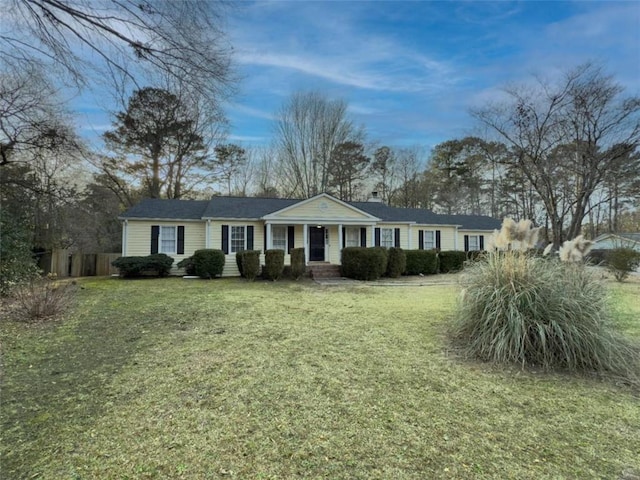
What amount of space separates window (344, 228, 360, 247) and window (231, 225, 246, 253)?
5165mm

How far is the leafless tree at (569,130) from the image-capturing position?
55.0ft

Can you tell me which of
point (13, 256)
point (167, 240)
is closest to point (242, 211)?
point (167, 240)

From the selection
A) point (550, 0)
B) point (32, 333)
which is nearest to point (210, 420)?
point (32, 333)

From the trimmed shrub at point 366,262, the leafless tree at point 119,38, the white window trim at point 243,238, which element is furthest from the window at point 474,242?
the leafless tree at point 119,38

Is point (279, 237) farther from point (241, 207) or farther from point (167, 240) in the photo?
point (167, 240)

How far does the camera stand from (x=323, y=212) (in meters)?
15.1

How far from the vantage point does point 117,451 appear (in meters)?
2.00

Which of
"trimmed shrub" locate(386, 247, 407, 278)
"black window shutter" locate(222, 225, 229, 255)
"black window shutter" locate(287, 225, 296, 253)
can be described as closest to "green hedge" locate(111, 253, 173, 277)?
"black window shutter" locate(222, 225, 229, 255)

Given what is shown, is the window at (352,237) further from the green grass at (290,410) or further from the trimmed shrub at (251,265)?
the green grass at (290,410)

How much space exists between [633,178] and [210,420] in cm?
2576

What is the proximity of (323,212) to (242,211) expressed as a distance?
387 centimetres

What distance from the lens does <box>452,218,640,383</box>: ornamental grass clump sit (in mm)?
3445

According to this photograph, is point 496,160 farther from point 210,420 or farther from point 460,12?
point 210,420

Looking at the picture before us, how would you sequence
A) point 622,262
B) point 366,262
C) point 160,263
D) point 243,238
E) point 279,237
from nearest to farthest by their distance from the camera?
point 622,262 < point 366,262 < point 160,263 < point 243,238 < point 279,237
